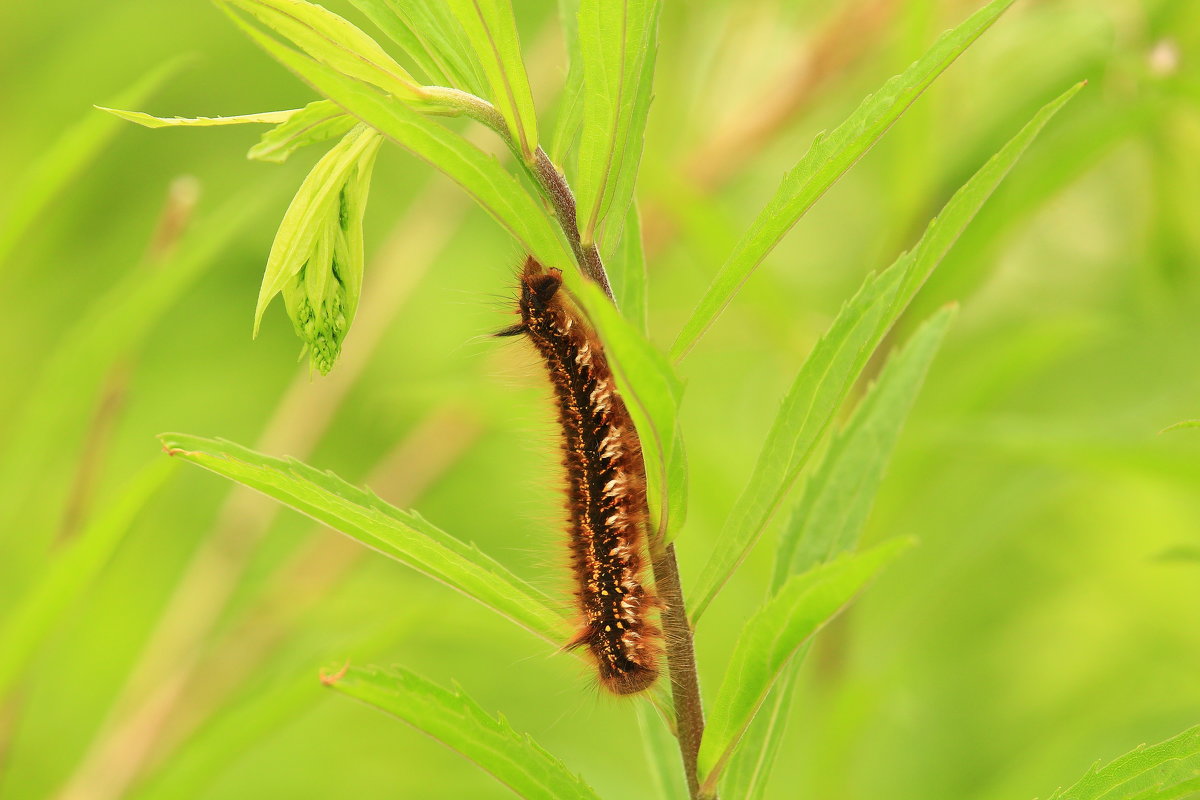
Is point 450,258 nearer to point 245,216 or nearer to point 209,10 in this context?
point 209,10

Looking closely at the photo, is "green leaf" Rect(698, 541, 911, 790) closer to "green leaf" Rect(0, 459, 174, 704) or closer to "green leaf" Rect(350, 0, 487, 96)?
"green leaf" Rect(350, 0, 487, 96)

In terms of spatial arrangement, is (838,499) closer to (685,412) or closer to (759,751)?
(759,751)

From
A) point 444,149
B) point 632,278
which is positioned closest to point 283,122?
point 444,149

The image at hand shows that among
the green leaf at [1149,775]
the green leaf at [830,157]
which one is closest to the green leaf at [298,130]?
the green leaf at [830,157]

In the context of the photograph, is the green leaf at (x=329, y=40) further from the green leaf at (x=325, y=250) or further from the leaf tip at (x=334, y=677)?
the leaf tip at (x=334, y=677)

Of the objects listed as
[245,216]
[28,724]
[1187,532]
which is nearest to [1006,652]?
[1187,532]
